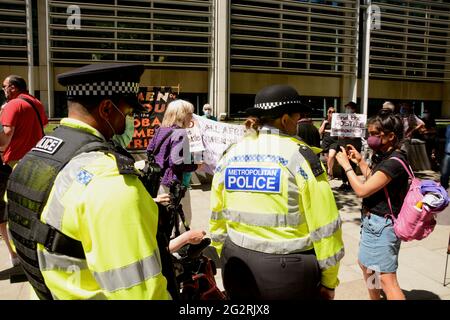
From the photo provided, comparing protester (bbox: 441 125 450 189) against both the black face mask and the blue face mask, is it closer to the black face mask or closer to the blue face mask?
the black face mask

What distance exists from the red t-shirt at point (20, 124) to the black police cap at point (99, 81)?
3.28 m

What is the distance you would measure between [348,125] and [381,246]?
5.60 metres

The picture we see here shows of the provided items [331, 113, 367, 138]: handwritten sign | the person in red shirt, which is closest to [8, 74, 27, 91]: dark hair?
the person in red shirt

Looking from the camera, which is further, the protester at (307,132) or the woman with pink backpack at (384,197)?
the protester at (307,132)

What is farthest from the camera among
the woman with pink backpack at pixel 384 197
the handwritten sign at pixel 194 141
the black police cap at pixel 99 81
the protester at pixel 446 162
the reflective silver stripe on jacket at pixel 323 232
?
the protester at pixel 446 162

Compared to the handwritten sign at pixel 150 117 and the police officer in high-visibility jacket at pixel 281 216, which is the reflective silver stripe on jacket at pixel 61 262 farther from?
the handwritten sign at pixel 150 117

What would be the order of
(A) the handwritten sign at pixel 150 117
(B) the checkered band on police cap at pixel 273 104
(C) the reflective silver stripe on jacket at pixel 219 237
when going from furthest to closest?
(A) the handwritten sign at pixel 150 117 → (C) the reflective silver stripe on jacket at pixel 219 237 → (B) the checkered band on police cap at pixel 273 104

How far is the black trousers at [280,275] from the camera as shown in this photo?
209 cm

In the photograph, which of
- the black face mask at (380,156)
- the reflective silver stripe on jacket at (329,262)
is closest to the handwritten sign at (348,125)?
the black face mask at (380,156)

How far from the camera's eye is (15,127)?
4.31 m

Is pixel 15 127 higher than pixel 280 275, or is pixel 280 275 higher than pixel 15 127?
pixel 15 127

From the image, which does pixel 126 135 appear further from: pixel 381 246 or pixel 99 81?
pixel 381 246

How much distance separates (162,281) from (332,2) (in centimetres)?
2131

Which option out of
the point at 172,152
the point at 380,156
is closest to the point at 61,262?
the point at 380,156
